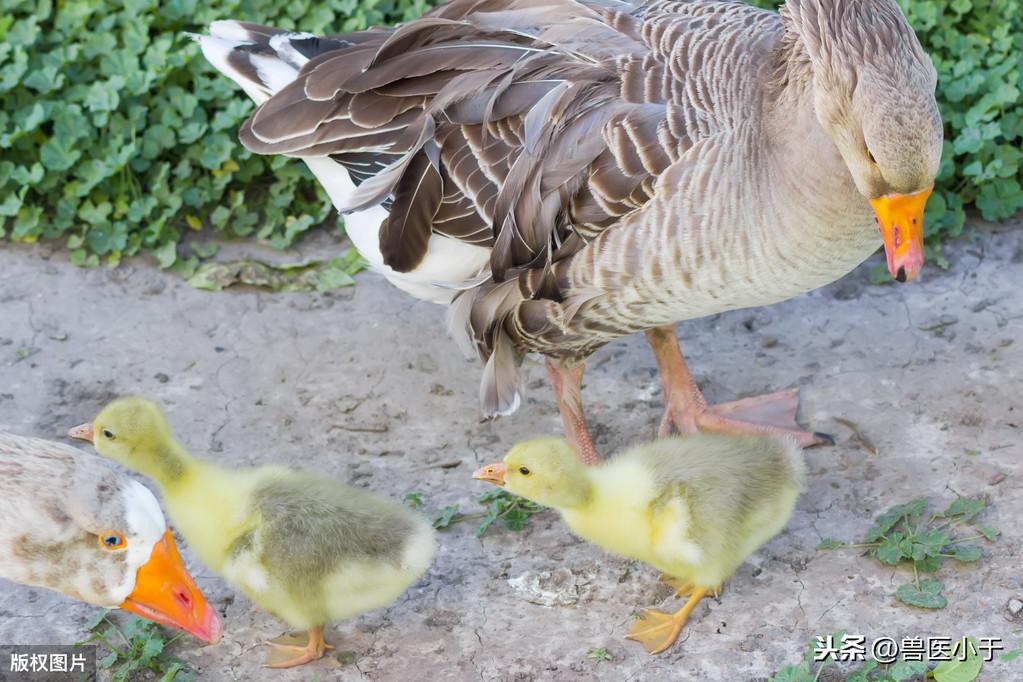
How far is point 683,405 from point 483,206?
114 cm

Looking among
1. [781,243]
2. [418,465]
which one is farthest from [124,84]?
[781,243]

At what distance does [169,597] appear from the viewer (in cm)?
353

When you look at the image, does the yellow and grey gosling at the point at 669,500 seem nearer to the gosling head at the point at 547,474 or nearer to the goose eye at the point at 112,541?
the gosling head at the point at 547,474

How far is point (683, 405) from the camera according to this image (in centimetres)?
474

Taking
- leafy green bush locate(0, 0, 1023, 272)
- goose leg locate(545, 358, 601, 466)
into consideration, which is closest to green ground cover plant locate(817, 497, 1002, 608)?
goose leg locate(545, 358, 601, 466)

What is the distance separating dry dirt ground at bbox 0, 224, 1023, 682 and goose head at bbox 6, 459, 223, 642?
0.39 meters

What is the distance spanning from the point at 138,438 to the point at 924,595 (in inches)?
91.7

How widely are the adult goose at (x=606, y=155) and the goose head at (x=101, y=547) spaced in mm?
1274

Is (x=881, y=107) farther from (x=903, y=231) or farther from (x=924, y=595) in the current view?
(x=924, y=595)

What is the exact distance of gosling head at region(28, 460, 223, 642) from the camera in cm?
336

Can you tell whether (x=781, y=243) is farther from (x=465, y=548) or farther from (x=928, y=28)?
(x=928, y=28)

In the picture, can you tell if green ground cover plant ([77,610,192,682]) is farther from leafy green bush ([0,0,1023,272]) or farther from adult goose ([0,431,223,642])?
leafy green bush ([0,0,1023,272])

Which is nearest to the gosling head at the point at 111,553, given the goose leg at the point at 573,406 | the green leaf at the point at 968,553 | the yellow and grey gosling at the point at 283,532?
the yellow and grey gosling at the point at 283,532

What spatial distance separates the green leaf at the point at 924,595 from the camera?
3.86 meters
